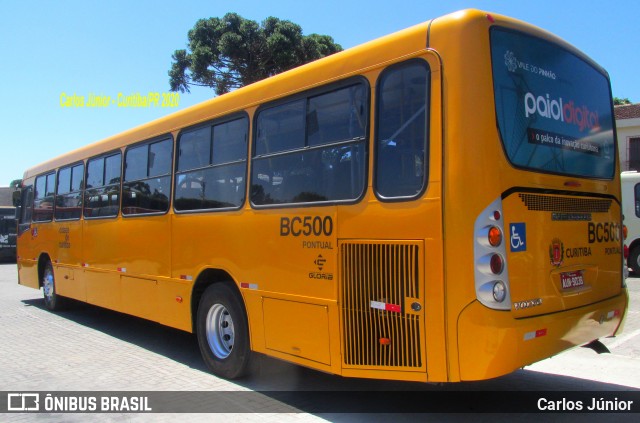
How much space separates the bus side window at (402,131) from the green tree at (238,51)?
2089 cm

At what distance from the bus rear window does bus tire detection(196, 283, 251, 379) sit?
3.22 metres

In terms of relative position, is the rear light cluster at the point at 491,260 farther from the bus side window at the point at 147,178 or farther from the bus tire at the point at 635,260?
the bus tire at the point at 635,260

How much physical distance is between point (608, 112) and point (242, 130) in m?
3.72

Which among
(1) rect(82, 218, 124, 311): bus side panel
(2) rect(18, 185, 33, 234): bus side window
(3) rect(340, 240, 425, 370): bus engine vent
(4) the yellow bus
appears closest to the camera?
A: (4) the yellow bus

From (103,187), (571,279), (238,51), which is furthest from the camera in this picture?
(238,51)

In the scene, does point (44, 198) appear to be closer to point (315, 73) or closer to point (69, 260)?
point (69, 260)

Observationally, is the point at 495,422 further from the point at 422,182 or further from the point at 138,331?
the point at 138,331

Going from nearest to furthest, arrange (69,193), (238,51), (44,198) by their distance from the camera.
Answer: (69,193)
(44,198)
(238,51)

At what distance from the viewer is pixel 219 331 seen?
6.09 m

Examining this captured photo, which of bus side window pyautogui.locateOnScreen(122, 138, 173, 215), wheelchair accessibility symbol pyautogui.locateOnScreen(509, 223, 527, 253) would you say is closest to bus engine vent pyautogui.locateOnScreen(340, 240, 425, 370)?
wheelchair accessibility symbol pyautogui.locateOnScreen(509, 223, 527, 253)

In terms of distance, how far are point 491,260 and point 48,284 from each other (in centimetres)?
1007

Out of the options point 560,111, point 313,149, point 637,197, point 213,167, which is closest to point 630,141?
point 637,197

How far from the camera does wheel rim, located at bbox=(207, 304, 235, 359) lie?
5984 mm

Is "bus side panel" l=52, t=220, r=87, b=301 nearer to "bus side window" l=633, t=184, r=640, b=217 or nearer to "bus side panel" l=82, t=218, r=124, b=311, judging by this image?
"bus side panel" l=82, t=218, r=124, b=311
